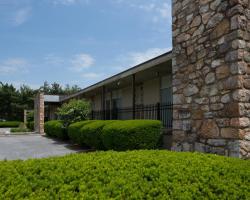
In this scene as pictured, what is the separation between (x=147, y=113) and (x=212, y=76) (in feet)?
24.9

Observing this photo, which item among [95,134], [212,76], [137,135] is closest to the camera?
[212,76]

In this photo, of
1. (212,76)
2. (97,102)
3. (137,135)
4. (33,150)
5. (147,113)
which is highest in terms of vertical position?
(97,102)

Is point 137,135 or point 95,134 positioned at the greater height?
point 137,135

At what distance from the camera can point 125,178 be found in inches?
→ 127

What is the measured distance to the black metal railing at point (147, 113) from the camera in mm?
11289

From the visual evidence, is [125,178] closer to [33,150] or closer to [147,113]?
[147,113]

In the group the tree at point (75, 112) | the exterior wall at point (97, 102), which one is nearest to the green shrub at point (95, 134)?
the tree at point (75, 112)

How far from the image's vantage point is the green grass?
9.87ft

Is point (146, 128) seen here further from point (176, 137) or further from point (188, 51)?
point (188, 51)

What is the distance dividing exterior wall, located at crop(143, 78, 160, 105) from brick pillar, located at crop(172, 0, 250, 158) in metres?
7.12

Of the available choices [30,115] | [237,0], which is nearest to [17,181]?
[237,0]

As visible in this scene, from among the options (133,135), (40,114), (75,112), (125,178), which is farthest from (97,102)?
(125,178)

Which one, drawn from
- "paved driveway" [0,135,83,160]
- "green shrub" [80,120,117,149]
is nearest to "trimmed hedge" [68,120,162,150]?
"green shrub" [80,120,117,149]

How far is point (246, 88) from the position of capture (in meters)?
5.85
